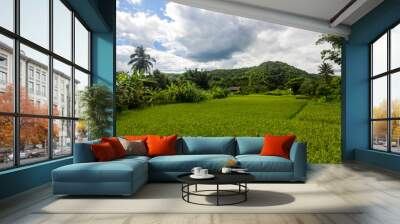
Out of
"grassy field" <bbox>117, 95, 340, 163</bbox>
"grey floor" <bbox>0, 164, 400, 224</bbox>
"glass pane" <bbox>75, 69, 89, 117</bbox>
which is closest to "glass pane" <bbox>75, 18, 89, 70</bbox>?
"glass pane" <bbox>75, 69, 89, 117</bbox>

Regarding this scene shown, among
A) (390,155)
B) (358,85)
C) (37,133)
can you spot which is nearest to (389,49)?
(358,85)

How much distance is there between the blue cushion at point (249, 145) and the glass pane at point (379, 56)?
3.82 meters

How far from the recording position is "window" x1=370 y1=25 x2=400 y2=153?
27.3 ft

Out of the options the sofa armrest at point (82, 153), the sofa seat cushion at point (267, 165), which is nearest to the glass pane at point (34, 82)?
the sofa armrest at point (82, 153)

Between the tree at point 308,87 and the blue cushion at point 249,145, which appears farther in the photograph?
the tree at point 308,87

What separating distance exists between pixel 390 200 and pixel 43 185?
4.98 meters

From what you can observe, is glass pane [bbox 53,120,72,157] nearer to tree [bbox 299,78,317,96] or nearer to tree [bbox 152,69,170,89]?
tree [bbox 152,69,170,89]

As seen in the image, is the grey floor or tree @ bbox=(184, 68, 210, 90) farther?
tree @ bbox=(184, 68, 210, 90)

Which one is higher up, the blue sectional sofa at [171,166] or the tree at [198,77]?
the tree at [198,77]

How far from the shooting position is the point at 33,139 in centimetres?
606

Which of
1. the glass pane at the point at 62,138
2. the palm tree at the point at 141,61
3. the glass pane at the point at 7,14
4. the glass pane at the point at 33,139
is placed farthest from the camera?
the palm tree at the point at 141,61

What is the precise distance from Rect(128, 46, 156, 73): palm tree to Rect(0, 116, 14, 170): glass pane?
7.53m

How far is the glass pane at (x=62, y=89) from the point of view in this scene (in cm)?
698

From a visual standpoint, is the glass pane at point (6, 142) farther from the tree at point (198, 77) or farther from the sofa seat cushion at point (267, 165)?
the tree at point (198, 77)
